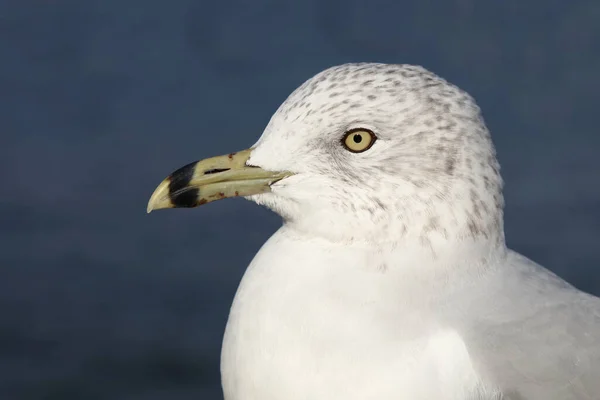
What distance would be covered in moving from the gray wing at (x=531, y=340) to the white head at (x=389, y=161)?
4.1 inches

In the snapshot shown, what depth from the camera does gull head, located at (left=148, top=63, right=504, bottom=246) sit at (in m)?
1.88

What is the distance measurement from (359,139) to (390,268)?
222mm

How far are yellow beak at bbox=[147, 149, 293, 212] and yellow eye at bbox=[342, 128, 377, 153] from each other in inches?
4.8

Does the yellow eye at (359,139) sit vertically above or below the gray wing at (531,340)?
above

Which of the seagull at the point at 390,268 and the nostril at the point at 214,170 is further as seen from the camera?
the nostril at the point at 214,170

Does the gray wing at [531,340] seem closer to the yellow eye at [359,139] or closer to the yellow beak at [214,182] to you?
the yellow eye at [359,139]

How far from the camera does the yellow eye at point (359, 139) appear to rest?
191cm

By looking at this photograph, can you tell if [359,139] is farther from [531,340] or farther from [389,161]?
[531,340]

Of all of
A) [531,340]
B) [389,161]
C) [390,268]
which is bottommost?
[531,340]

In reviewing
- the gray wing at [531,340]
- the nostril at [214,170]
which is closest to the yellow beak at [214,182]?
the nostril at [214,170]

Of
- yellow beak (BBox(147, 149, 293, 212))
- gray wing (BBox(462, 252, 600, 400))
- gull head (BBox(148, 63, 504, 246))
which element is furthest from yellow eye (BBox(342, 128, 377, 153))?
gray wing (BBox(462, 252, 600, 400))

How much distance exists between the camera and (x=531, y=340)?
189 centimetres

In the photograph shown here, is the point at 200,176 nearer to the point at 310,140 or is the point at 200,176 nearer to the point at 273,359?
the point at 310,140

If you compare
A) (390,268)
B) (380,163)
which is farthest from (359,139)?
(390,268)
